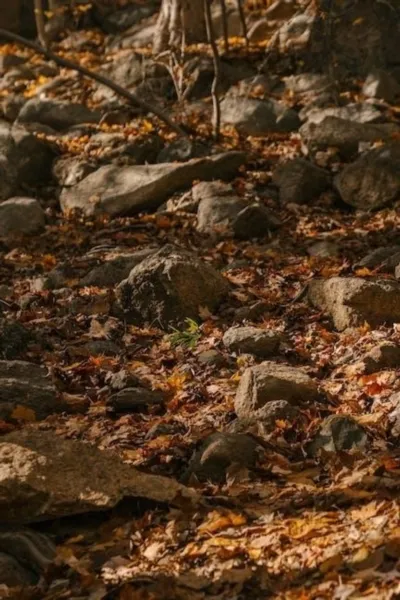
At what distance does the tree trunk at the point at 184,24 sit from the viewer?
1642cm

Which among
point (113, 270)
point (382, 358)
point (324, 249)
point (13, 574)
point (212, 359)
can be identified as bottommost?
point (324, 249)

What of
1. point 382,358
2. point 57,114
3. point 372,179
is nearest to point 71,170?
point 57,114

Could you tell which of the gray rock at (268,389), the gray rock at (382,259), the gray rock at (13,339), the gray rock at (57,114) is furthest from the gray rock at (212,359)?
the gray rock at (57,114)

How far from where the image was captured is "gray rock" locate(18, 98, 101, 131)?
1388 centimetres

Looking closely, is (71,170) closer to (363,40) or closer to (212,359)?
(212,359)

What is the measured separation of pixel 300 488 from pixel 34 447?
4.93ft

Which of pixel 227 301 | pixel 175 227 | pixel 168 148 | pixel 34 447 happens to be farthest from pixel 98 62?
pixel 34 447

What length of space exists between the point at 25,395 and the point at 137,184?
566 cm

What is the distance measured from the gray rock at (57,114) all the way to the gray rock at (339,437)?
10234 millimetres

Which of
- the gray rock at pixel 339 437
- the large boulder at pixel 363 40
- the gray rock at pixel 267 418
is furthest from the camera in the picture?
the large boulder at pixel 363 40

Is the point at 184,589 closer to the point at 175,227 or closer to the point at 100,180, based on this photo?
the point at 175,227

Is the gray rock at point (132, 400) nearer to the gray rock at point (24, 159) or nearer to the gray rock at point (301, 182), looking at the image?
the gray rock at point (301, 182)

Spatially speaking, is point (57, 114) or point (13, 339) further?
point (57, 114)

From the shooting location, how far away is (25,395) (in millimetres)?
5605
